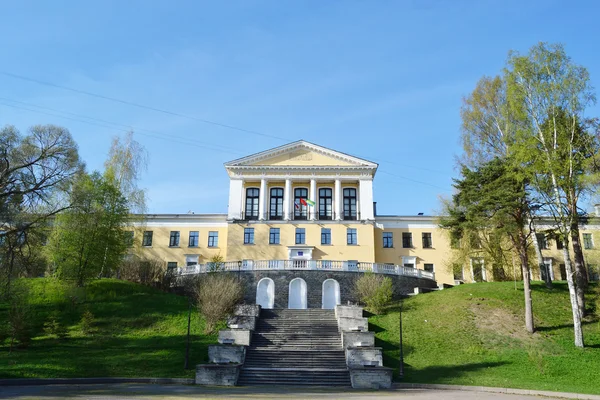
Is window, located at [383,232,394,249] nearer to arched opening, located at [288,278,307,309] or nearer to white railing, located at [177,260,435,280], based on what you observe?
white railing, located at [177,260,435,280]

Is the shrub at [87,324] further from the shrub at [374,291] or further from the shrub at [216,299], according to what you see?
the shrub at [374,291]

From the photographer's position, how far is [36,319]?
30.7 metres

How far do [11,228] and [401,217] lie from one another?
37132mm

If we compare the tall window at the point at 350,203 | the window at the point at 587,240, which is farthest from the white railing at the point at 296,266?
the window at the point at 587,240

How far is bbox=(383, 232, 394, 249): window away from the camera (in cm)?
5141

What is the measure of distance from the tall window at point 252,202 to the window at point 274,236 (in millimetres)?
2532

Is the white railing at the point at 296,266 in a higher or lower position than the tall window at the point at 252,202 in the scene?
lower

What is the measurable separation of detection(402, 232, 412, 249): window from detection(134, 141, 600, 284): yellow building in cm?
4

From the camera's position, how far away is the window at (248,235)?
49.9m

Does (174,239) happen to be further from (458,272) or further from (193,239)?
(458,272)

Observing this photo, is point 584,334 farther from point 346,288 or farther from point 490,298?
point 346,288

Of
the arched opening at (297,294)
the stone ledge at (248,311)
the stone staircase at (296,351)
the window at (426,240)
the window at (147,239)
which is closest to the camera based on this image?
the stone staircase at (296,351)

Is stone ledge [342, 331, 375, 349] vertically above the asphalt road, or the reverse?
stone ledge [342, 331, 375, 349]

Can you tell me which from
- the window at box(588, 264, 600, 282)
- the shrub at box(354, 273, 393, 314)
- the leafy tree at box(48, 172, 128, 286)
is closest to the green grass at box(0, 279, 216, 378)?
the leafy tree at box(48, 172, 128, 286)
